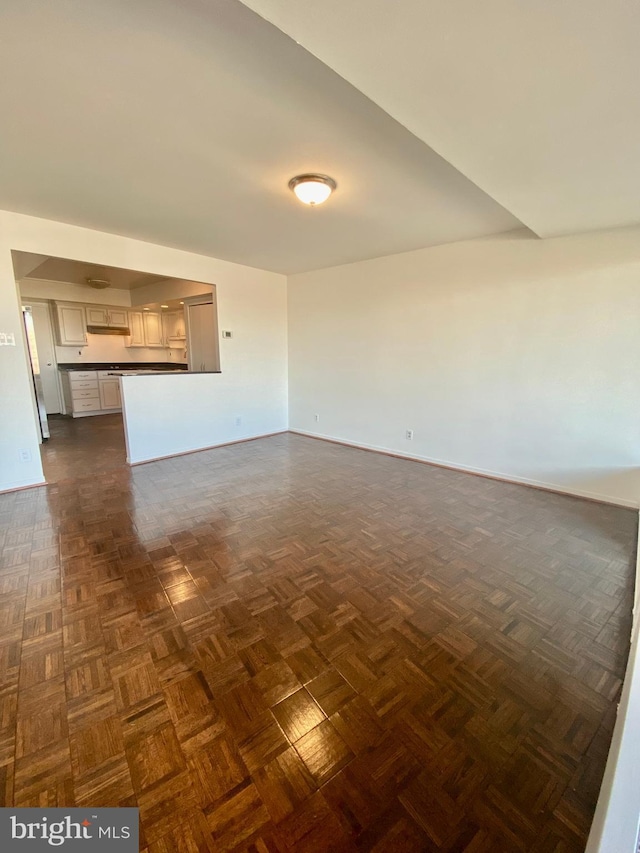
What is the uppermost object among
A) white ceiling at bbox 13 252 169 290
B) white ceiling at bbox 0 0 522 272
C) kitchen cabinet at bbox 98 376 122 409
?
white ceiling at bbox 13 252 169 290

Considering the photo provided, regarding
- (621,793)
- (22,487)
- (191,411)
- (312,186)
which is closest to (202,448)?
(191,411)

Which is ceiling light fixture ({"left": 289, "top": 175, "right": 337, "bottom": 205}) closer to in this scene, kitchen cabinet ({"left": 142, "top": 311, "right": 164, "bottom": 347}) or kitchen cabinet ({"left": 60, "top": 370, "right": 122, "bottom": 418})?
kitchen cabinet ({"left": 60, "top": 370, "right": 122, "bottom": 418})

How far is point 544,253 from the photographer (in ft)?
10.3

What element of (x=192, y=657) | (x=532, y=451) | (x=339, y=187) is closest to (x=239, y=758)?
(x=192, y=657)

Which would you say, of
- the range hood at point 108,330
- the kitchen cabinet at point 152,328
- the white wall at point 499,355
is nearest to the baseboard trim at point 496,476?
the white wall at point 499,355

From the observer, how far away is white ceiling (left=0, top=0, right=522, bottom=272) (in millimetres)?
1276

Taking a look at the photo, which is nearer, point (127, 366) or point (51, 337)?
point (51, 337)

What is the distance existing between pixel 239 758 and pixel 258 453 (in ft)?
11.8

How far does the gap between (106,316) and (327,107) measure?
6.99 meters

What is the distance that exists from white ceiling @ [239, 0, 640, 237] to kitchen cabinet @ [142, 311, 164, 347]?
7.42 m

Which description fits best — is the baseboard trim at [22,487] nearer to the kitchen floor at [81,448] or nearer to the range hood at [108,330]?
the kitchen floor at [81,448]

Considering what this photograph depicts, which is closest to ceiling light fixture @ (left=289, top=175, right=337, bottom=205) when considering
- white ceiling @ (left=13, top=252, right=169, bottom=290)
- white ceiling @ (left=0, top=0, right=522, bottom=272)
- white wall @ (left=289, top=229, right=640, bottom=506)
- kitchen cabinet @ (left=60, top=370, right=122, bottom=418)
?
white ceiling @ (left=0, top=0, right=522, bottom=272)

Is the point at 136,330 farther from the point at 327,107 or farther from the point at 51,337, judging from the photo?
the point at 327,107

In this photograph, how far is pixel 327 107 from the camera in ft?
5.37
